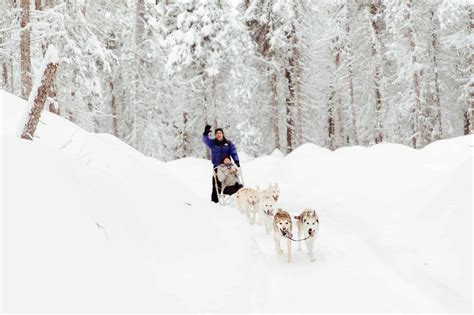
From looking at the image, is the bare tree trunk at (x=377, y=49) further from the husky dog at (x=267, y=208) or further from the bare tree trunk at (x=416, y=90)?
the husky dog at (x=267, y=208)

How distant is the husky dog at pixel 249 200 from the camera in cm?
1041

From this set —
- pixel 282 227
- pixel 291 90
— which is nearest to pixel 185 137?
pixel 291 90

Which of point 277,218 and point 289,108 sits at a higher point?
point 289,108

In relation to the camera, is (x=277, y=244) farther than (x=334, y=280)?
Yes

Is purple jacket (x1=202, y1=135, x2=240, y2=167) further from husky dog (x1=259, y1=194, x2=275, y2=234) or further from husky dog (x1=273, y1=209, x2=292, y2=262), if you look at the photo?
husky dog (x1=273, y1=209, x2=292, y2=262)

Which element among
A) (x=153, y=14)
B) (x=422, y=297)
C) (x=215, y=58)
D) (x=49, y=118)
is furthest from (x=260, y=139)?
(x=422, y=297)

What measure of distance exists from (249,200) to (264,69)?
18405mm

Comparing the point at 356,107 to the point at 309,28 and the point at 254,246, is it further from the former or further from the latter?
the point at 254,246

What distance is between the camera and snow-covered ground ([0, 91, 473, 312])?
3.98 meters

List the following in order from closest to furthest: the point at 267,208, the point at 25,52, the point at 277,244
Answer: the point at 277,244
the point at 267,208
the point at 25,52

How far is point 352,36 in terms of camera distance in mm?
27141

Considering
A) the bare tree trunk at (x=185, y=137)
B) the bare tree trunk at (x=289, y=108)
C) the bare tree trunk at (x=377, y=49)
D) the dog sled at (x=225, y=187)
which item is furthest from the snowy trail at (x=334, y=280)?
the bare tree trunk at (x=289, y=108)

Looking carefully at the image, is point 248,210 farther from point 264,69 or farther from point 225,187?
point 264,69

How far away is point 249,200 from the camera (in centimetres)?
1048
